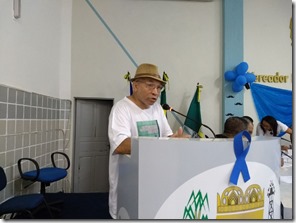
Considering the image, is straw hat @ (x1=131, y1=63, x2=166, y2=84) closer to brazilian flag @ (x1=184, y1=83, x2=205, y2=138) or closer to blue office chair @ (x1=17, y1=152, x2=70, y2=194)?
blue office chair @ (x1=17, y1=152, x2=70, y2=194)

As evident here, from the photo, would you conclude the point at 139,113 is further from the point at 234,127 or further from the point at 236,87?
the point at 236,87

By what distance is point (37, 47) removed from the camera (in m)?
2.80

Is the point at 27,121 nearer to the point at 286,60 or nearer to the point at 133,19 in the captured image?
the point at 133,19

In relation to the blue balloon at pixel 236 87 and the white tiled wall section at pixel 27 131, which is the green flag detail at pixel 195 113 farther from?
the white tiled wall section at pixel 27 131

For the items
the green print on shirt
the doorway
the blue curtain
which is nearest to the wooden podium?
the green print on shirt

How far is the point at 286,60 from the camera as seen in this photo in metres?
4.17

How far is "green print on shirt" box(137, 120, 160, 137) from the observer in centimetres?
131

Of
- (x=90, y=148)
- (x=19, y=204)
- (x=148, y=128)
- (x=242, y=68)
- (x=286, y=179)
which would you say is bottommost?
(x=19, y=204)

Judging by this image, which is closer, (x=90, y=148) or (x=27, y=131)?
Result: (x=27, y=131)

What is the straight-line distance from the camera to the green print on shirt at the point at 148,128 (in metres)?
1.31

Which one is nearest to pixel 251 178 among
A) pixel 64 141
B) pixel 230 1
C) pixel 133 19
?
pixel 64 141

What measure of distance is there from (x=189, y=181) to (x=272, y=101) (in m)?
4.02

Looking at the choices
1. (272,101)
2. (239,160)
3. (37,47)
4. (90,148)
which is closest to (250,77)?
(272,101)

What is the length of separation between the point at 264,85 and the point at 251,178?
3874 mm
